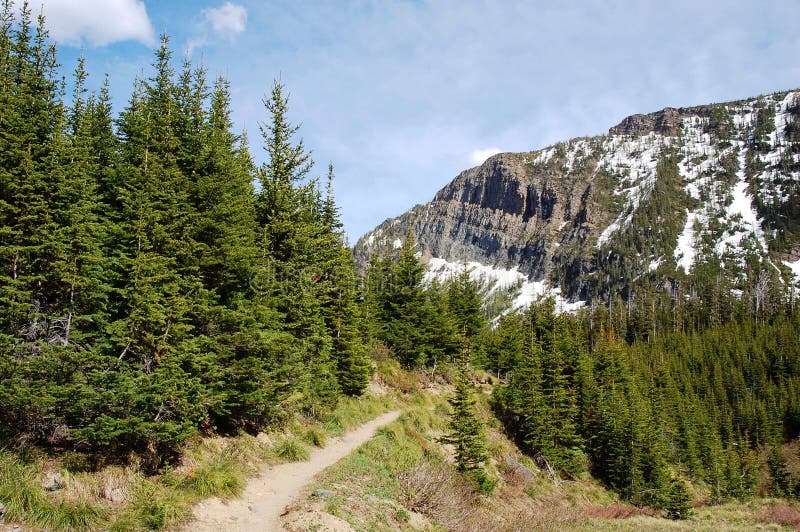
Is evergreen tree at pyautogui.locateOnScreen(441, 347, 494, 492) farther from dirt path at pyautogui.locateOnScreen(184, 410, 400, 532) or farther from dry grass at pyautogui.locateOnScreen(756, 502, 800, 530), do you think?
dry grass at pyautogui.locateOnScreen(756, 502, 800, 530)

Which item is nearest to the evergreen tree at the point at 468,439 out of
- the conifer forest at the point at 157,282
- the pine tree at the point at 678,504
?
the conifer forest at the point at 157,282

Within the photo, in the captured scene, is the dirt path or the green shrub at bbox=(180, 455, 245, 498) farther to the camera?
the green shrub at bbox=(180, 455, 245, 498)

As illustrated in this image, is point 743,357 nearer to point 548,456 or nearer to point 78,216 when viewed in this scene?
point 548,456

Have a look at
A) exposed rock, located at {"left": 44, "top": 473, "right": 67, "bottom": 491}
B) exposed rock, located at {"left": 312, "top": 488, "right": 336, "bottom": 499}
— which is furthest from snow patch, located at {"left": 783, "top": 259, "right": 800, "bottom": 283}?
exposed rock, located at {"left": 44, "top": 473, "right": 67, "bottom": 491}

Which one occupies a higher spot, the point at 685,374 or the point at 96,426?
the point at 96,426

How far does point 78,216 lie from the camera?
12.1 m

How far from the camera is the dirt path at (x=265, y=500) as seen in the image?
10.3 meters

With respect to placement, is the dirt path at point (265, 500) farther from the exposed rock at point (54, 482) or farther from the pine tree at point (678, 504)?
the pine tree at point (678, 504)

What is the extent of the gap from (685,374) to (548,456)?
190 feet

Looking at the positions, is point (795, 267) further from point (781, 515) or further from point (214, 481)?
Result: point (214, 481)

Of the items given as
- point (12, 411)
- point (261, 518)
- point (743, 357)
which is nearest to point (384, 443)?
point (261, 518)

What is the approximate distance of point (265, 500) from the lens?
40.2 ft

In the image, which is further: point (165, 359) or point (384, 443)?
point (384, 443)

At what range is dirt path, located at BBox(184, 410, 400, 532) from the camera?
33.8ft
